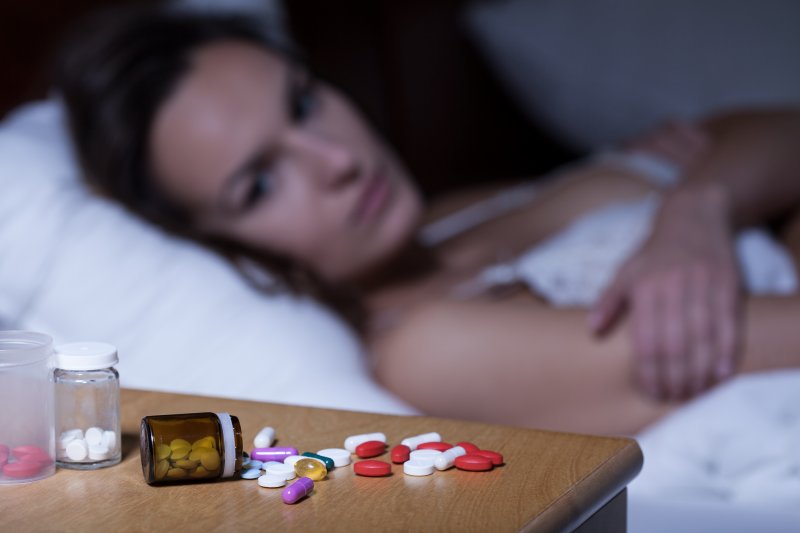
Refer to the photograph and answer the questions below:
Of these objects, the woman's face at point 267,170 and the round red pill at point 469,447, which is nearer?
the round red pill at point 469,447

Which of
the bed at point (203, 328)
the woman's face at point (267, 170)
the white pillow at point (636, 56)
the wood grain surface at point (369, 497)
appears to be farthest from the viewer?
the white pillow at point (636, 56)

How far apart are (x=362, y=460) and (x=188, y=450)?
0.11m

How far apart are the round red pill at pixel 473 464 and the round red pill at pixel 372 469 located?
4 cm

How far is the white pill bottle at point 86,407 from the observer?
2.01ft

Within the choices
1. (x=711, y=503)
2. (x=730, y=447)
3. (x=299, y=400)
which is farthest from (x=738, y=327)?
(x=299, y=400)

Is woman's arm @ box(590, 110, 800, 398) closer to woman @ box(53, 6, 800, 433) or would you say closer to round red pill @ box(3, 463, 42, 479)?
woman @ box(53, 6, 800, 433)

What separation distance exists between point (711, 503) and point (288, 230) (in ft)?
2.40

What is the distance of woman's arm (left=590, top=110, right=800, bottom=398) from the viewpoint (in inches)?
43.9

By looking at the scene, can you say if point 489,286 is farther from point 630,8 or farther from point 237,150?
point 630,8

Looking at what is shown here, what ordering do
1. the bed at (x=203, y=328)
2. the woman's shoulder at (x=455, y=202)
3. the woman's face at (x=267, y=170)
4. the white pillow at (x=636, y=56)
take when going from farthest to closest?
1. the white pillow at (x=636, y=56)
2. the woman's shoulder at (x=455, y=202)
3. the woman's face at (x=267, y=170)
4. the bed at (x=203, y=328)

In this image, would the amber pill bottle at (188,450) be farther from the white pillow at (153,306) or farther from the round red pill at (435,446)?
the white pillow at (153,306)

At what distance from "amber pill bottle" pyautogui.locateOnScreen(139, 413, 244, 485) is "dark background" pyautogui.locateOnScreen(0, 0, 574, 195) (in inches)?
45.8

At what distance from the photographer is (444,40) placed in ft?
6.83

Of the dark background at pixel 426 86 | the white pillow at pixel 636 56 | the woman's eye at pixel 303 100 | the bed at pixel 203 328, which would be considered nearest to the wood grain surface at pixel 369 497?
the bed at pixel 203 328
